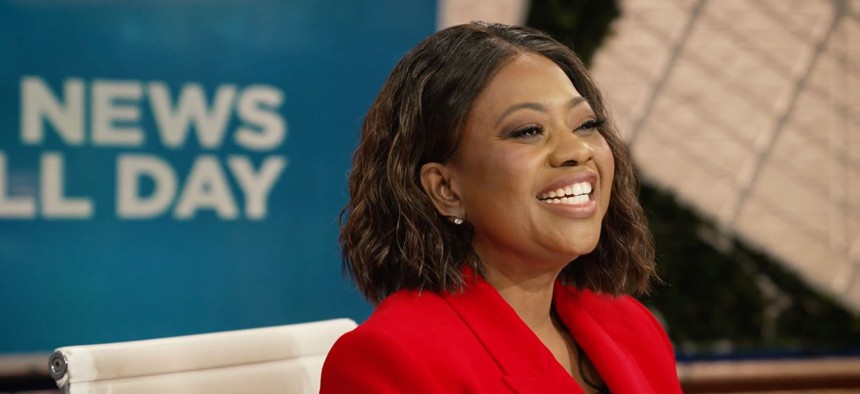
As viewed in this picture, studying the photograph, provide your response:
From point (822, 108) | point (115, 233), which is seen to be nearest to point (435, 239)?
point (115, 233)

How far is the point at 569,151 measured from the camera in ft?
5.58

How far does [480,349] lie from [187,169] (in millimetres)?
2588

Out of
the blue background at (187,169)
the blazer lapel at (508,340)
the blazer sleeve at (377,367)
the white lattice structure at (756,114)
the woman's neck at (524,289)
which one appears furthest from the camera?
the white lattice structure at (756,114)

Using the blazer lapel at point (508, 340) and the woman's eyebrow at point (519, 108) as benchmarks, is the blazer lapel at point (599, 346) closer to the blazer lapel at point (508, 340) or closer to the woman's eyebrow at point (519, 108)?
the blazer lapel at point (508, 340)

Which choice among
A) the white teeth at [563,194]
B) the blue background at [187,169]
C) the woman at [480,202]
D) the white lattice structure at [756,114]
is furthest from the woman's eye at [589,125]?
the white lattice structure at [756,114]

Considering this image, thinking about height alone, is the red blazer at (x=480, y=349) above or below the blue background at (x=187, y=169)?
above

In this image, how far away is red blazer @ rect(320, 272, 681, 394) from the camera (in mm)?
1557

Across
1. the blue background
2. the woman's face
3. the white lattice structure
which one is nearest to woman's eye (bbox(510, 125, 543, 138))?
the woman's face

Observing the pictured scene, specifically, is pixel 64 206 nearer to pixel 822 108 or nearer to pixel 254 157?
pixel 254 157

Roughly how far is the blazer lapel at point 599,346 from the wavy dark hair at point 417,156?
0.25 meters

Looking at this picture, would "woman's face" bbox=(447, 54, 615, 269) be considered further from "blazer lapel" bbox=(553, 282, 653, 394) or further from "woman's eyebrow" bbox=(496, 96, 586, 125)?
"blazer lapel" bbox=(553, 282, 653, 394)

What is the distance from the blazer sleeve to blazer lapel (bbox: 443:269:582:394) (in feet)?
0.55

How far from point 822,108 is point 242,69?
3.12 metres

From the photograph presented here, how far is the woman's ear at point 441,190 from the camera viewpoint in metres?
1.77
